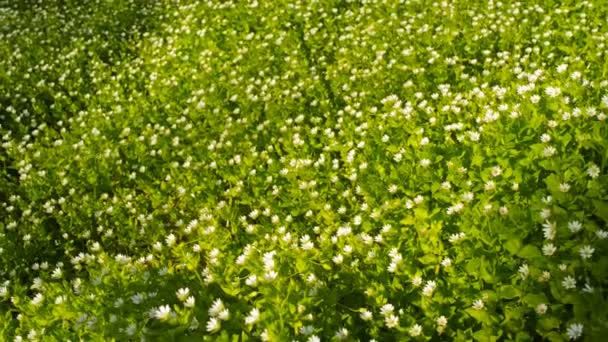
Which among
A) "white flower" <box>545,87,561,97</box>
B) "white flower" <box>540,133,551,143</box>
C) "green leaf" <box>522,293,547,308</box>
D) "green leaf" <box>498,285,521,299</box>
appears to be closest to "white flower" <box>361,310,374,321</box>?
"green leaf" <box>498,285,521,299</box>

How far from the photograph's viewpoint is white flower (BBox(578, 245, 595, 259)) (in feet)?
9.43

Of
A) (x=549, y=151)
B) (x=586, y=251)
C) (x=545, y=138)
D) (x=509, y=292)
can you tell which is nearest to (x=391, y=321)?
(x=509, y=292)

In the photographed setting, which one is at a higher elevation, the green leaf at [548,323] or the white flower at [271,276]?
the white flower at [271,276]

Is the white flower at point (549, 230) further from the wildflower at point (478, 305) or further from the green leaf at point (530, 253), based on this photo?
the wildflower at point (478, 305)

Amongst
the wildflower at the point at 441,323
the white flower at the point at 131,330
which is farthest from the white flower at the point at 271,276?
the wildflower at the point at 441,323

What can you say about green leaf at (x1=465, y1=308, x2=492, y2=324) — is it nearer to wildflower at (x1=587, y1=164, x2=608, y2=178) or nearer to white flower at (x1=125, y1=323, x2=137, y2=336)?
wildflower at (x1=587, y1=164, x2=608, y2=178)

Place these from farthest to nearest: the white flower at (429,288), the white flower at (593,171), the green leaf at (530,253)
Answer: the white flower at (593,171), the white flower at (429,288), the green leaf at (530,253)

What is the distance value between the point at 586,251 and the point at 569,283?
0.73 ft

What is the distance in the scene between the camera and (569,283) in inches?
110

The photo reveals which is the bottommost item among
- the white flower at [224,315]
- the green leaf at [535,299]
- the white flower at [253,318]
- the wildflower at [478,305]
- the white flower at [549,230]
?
the wildflower at [478,305]

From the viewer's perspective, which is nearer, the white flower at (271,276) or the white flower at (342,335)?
the white flower at (342,335)

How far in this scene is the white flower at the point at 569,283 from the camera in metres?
2.79

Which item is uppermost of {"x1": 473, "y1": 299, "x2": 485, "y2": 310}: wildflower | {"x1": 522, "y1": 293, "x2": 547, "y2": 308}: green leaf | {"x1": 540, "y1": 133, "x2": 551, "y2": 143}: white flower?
{"x1": 522, "y1": 293, "x2": 547, "y2": 308}: green leaf

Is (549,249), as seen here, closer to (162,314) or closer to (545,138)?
(545,138)
